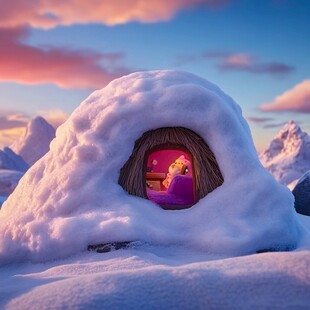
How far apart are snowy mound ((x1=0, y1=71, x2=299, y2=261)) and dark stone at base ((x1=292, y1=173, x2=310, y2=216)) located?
3871mm

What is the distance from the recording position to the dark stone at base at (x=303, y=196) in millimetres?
9195

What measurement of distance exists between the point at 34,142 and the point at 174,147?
56.4 m

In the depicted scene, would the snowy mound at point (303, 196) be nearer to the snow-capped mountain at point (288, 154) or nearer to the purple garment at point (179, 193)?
the purple garment at point (179, 193)

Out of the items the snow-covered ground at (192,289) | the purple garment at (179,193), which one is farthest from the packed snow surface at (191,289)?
the purple garment at (179,193)

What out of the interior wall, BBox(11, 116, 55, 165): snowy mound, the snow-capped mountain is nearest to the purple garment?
the interior wall

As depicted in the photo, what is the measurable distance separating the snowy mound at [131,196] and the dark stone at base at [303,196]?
387 cm

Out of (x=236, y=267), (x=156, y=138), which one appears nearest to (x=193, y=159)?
(x=156, y=138)

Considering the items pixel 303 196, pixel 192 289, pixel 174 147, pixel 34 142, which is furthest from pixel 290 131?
pixel 192 289

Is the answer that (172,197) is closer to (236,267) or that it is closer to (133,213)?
(133,213)

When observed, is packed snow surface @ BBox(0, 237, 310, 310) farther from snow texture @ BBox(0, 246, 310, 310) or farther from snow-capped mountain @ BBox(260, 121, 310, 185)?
snow-capped mountain @ BBox(260, 121, 310, 185)

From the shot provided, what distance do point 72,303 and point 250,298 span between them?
0.92m

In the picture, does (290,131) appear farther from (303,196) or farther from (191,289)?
(191,289)

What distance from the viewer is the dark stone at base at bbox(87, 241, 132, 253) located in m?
4.70

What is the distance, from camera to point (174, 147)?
224 inches
